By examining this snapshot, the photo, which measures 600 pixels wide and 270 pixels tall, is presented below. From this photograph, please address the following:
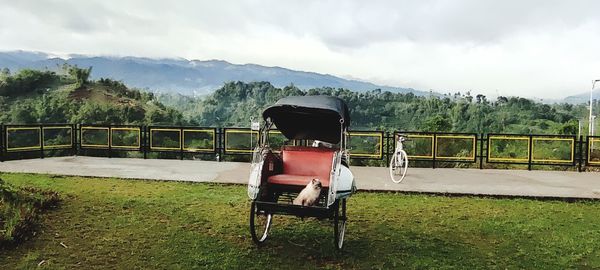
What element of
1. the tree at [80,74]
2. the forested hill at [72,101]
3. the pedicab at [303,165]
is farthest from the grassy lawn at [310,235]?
the tree at [80,74]

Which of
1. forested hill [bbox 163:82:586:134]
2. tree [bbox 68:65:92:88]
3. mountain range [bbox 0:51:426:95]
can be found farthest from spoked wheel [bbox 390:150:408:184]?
mountain range [bbox 0:51:426:95]

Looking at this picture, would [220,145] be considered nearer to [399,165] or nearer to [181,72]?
[399,165]

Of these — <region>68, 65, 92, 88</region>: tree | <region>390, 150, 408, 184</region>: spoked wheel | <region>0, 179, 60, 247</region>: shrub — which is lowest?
<region>0, 179, 60, 247</region>: shrub

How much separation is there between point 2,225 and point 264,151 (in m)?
3.47

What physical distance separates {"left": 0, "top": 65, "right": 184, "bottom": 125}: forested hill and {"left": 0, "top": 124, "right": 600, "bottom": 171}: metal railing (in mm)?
10133

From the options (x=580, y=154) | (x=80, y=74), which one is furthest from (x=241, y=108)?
(x=580, y=154)

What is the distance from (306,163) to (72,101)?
83.5ft

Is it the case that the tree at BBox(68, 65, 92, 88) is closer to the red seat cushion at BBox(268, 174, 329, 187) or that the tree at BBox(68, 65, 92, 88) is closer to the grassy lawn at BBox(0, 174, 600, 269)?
the grassy lawn at BBox(0, 174, 600, 269)

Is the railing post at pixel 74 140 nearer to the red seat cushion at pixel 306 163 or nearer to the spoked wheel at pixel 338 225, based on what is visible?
the red seat cushion at pixel 306 163

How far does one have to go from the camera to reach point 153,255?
570 centimetres

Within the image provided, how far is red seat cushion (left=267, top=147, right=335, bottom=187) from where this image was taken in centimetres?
638

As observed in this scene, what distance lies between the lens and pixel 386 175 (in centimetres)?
1217

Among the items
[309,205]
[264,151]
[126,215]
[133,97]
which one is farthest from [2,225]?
[133,97]

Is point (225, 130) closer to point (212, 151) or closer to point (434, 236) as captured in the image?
point (212, 151)
